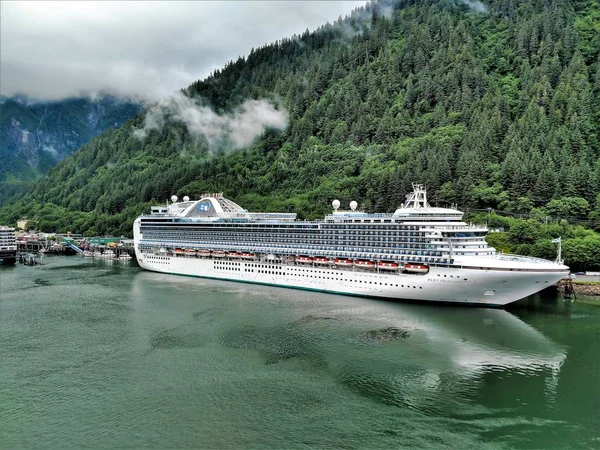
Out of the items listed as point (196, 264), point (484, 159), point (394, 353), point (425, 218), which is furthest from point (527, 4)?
point (394, 353)

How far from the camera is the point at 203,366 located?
1031 inches

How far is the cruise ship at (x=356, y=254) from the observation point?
3691 cm

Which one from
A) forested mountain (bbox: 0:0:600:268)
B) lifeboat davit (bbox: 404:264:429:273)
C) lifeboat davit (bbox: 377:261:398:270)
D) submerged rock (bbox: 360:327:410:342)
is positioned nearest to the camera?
submerged rock (bbox: 360:327:410:342)

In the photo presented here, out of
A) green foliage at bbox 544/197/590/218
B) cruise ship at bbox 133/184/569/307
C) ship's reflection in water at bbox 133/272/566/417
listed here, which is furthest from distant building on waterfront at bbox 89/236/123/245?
green foliage at bbox 544/197/590/218

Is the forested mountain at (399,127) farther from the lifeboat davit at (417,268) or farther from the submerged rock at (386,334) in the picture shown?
the submerged rock at (386,334)

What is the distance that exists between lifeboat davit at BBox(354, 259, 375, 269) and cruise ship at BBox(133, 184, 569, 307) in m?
0.10

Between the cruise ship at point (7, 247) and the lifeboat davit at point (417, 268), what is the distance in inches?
2849

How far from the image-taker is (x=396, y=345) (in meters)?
29.3

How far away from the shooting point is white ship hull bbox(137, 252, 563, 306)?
36094mm

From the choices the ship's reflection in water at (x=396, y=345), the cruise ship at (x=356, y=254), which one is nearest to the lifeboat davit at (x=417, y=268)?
the cruise ship at (x=356, y=254)

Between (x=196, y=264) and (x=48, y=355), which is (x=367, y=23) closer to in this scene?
(x=196, y=264)

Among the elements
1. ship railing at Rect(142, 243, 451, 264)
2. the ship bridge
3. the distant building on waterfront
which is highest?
the ship bridge

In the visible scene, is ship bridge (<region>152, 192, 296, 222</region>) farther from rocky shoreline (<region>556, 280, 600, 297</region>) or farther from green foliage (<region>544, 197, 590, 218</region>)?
green foliage (<region>544, 197, 590, 218</region>)

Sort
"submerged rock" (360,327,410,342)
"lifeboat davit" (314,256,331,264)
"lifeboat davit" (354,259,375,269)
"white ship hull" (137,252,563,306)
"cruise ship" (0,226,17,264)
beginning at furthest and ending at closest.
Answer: "cruise ship" (0,226,17,264)
"lifeboat davit" (314,256,331,264)
"lifeboat davit" (354,259,375,269)
"white ship hull" (137,252,563,306)
"submerged rock" (360,327,410,342)
